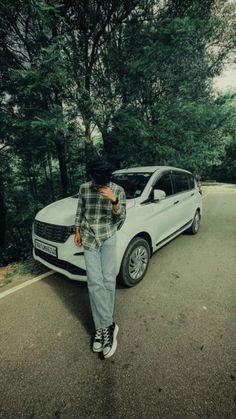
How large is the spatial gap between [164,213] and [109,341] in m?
2.57

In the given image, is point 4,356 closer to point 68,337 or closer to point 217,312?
point 68,337

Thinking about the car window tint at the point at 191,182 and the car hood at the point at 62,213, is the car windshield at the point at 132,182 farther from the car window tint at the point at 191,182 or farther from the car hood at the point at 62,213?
the car window tint at the point at 191,182

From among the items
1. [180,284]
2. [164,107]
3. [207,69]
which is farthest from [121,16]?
[180,284]

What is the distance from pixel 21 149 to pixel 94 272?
5.54 metres

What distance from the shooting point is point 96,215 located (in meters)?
2.40

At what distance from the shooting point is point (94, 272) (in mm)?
2389

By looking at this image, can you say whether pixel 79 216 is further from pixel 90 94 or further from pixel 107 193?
pixel 90 94

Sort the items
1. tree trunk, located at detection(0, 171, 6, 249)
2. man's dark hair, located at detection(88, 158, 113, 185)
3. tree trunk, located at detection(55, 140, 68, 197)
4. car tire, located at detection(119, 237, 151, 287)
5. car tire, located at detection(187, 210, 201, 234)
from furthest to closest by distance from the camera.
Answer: tree trunk, located at detection(0, 171, 6, 249)
tree trunk, located at detection(55, 140, 68, 197)
car tire, located at detection(187, 210, 201, 234)
car tire, located at detection(119, 237, 151, 287)
man's dark hair, located at detection(88, 158, 113, 185)

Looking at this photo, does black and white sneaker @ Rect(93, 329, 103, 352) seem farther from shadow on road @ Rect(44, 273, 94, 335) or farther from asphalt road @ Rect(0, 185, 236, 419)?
shadow on road @ Rect(44, 273, 94, 335)

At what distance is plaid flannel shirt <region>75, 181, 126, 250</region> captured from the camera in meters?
2.38

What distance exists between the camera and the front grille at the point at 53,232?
10.4 feet

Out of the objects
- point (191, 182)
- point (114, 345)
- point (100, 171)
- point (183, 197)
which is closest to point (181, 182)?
point (183, 197)

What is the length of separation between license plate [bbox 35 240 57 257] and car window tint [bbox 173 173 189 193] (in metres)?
3.03

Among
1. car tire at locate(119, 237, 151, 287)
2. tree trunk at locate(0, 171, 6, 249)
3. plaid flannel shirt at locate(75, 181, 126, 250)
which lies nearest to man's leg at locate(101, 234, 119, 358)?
plaid flannel shirt at locate(75, 181, 126, 250)
